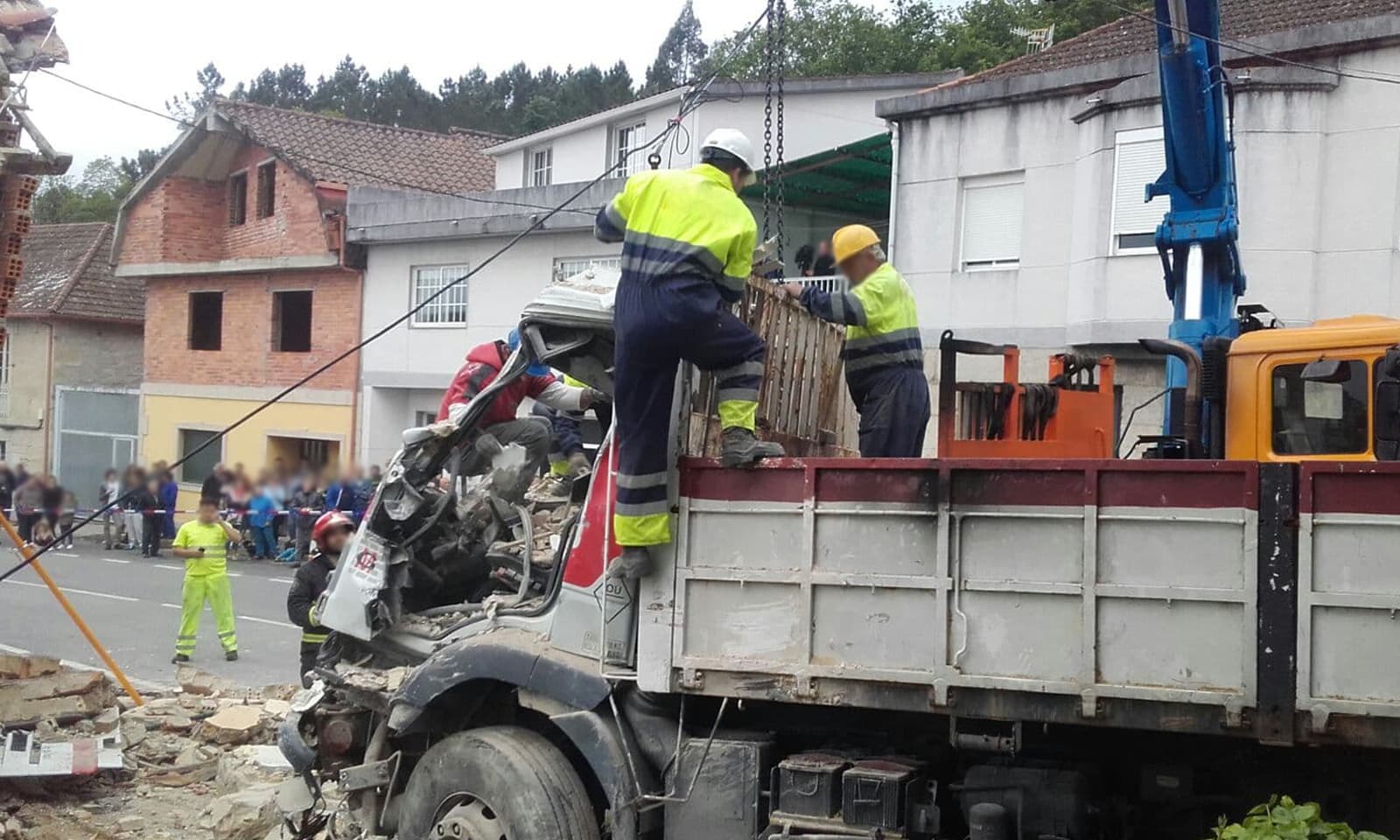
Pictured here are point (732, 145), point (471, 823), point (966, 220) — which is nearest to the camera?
point (732, 145)

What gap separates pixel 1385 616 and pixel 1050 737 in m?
1.28

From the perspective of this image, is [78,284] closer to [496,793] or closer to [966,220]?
[966,220]

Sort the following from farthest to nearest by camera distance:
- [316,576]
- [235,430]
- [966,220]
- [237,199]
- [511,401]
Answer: [237,199] → [235,430] → [966,220] → [316,576] → [511,401]

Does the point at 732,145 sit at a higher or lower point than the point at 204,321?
lower

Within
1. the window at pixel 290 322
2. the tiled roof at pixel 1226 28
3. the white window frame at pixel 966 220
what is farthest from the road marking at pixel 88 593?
the tiled roof at pixel 1226 28

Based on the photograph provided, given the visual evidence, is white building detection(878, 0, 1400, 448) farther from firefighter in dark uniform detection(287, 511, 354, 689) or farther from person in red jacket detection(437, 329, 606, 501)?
person in red jacket detection(437, 329, 606, 501)

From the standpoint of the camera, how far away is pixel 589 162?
26.5 m

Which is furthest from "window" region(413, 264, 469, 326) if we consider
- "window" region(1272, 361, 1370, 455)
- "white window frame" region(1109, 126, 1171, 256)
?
"window" region(1272, 361, 1370, 455)

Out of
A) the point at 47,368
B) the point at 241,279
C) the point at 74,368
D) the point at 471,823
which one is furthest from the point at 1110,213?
the point at 74,368

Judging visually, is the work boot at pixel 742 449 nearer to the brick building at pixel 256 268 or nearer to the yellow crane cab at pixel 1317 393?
the yellow crane cab at pixel 1317 393

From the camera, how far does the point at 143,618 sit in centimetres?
1677

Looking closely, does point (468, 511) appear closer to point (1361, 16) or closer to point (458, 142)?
point (1361, 16)

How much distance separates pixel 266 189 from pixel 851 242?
947 inches

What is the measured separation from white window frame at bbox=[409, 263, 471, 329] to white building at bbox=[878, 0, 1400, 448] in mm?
9169
